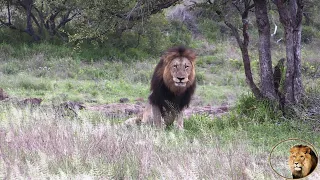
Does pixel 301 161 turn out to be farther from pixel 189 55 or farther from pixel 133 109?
pixel 133 109

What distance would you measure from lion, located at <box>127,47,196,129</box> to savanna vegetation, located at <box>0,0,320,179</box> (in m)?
0.39

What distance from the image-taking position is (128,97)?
13.1 metres

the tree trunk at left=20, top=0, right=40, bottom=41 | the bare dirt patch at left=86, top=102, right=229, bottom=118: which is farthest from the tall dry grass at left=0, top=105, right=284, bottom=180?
the tree trunk at left=20, top=0, right=40, bottom=41

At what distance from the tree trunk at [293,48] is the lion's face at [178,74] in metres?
1.75

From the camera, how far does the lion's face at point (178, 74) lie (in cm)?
713

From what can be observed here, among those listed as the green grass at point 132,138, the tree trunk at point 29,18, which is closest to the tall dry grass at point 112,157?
the green grass at point 132,138

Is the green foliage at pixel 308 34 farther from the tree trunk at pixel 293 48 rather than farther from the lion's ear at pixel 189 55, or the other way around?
the lion's ear at pixel 189 55

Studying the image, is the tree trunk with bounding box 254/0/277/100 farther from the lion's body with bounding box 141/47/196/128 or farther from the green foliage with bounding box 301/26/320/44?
the green foliage with bounding box 301/26/320/44

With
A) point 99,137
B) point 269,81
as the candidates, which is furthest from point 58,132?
point 269,81

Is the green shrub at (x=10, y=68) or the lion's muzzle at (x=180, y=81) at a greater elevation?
the lion's muzzle at (x=180, y=81)

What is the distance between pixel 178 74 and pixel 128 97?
608cm

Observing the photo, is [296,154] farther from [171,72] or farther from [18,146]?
[171,72]

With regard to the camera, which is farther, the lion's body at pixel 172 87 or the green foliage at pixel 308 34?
the green foliage at pixel 308 34

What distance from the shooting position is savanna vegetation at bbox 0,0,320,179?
4.41 metres
